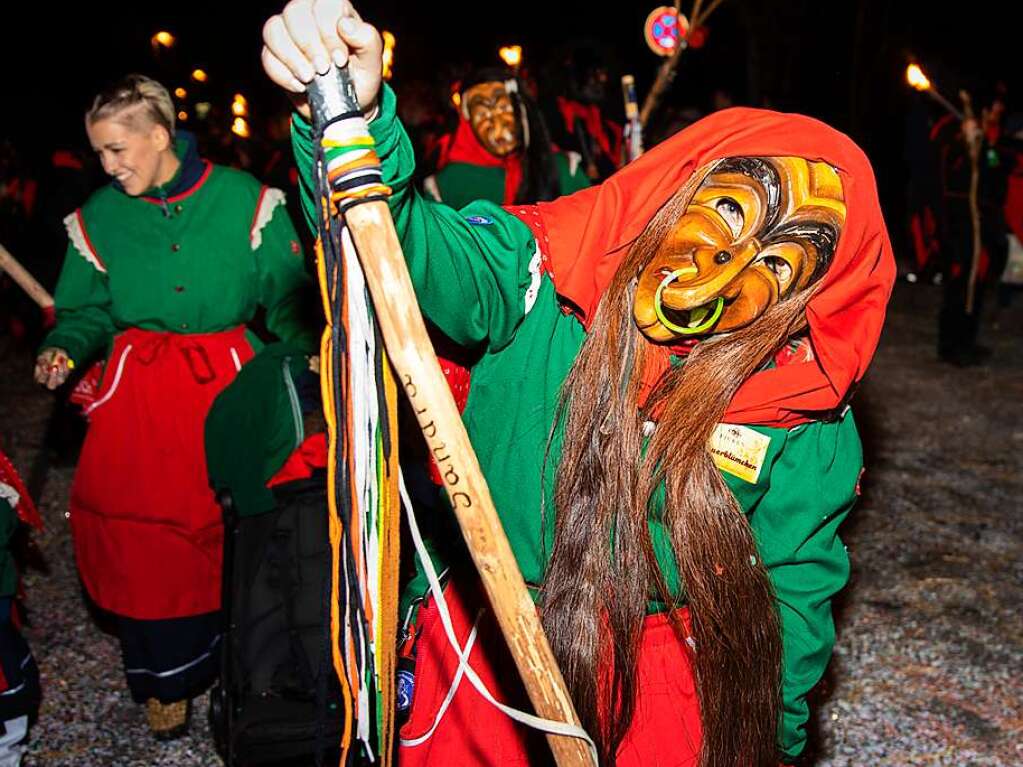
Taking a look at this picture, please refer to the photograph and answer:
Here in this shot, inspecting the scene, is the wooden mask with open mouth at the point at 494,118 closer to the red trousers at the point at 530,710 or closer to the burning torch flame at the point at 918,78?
the burning torch flame at the point at 918,78

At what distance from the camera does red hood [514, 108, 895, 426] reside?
1611mm

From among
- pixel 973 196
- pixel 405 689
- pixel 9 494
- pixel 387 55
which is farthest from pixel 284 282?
pixel 973 196

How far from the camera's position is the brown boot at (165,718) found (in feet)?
10.4

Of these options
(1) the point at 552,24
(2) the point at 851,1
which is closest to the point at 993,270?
(2) the point at 851,1

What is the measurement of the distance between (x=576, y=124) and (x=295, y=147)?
6297 millimetres

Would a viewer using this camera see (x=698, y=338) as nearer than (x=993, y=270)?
Yes

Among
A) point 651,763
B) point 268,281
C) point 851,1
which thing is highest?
point 851,1

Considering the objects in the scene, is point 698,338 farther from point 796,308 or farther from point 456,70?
point 456,70

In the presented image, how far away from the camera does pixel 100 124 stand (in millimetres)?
2910

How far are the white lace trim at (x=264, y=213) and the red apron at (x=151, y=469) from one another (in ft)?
0.99

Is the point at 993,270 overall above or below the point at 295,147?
below

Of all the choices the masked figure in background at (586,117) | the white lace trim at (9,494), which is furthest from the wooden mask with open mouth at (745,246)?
the masked figure in background at (586,117)

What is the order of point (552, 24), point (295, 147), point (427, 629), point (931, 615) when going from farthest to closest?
point (552, 24) → point (931, 615) → point (427, 629) → point (295, 147)

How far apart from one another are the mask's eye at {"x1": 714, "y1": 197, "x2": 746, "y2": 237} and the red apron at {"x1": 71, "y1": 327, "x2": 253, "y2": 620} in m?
1.90
